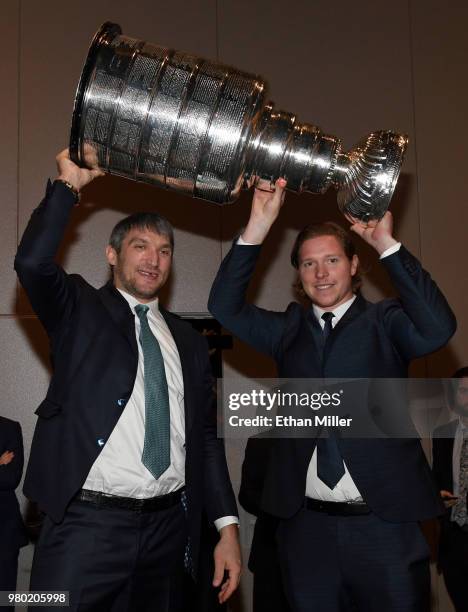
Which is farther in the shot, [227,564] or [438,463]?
[438,463]

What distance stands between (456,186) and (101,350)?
2.64 metres

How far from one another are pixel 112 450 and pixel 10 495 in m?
1.44

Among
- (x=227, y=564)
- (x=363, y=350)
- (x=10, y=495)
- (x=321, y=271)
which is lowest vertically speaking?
(x=227, y=564)

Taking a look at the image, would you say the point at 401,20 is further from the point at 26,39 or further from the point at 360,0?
the point at 26,39

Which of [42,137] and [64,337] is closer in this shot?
[64,337]

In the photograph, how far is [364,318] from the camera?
2.01 m

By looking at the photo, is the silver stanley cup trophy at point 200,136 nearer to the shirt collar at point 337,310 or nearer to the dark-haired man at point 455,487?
the shirt collar at point 337,310

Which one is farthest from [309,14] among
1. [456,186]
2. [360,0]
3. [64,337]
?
[64,337]

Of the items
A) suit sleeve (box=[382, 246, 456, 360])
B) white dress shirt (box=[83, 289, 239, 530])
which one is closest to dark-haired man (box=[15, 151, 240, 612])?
white dress shirt (box=[83, 289, 239, 530])

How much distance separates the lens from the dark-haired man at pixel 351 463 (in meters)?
1.82

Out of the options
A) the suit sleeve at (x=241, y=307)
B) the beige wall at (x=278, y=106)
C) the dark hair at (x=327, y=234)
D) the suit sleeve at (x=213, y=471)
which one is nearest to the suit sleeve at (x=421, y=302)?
the dark hair at (x=327, y=234)

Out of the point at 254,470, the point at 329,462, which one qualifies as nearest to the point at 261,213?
the point at 329,462

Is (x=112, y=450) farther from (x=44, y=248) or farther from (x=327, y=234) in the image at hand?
(x=327, y=234)

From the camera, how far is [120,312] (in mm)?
2010
